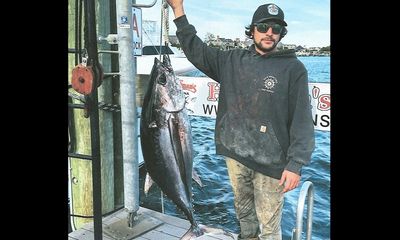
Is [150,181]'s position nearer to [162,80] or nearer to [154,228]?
[154,228]

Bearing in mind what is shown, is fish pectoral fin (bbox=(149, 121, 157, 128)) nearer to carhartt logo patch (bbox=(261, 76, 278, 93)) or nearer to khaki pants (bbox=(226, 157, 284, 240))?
khaki pants (bbox=(226, 157, 284, 240))

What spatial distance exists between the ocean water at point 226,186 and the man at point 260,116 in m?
0.05

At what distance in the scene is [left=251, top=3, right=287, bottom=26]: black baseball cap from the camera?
91.4 inches

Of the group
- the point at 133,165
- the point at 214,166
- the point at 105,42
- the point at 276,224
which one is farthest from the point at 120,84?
the point at 276,224

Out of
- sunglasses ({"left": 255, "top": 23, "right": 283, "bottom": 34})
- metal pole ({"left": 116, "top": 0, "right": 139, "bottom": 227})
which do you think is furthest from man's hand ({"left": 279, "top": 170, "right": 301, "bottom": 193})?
metal pole ({"left": 116, "top": 0, "right": 139, "bottom": 227})

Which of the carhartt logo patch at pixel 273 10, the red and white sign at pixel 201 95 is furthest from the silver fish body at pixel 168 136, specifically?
the carhartt logo patch at pixel 273 10

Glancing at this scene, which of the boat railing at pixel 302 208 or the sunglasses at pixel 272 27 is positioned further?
the sunglasses at pixel 272 27

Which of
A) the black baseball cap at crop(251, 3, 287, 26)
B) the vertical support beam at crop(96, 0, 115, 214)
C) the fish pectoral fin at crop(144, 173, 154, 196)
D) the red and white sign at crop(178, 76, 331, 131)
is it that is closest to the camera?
the black baseball cap at crop(251, 3, 287, 26)

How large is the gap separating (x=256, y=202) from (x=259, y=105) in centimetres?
57

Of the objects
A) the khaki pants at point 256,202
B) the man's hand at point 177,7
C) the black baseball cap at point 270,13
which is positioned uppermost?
the man's hand at point 177,7

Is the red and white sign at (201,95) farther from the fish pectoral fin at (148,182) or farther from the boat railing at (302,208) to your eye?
the boat railing at (302,208)

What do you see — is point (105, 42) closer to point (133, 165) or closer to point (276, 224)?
point (133, 165)

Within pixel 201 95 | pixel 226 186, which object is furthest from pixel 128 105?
pixel 226 186

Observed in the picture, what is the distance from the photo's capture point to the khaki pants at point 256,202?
2494 mm
